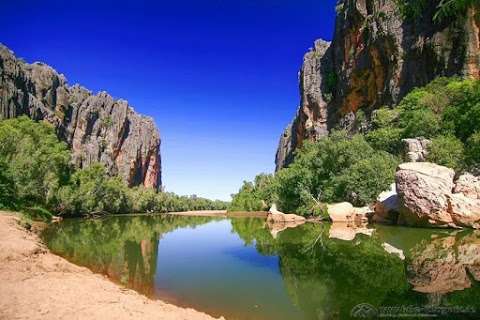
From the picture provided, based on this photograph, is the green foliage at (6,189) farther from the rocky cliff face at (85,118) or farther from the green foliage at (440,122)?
the rocky cliff face at (85,118)

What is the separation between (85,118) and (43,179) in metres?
77.1

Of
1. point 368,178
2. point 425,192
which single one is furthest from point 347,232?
point 368,178

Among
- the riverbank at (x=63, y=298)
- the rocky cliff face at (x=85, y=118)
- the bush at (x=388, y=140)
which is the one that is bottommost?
the riverbank at (x=63, y=298)

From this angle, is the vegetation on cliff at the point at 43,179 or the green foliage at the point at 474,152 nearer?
the green foliage at the point at 474,152

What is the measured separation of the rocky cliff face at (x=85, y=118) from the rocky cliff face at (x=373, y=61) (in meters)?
61.1

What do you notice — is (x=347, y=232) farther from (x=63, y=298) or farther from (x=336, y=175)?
(x=63, y=298)

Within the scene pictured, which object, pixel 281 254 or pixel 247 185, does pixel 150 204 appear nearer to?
pixel 247 185

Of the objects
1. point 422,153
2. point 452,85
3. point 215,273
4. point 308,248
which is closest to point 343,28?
point 452,85

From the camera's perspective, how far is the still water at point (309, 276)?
9.73m

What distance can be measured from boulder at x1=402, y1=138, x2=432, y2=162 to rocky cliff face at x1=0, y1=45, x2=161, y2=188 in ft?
236

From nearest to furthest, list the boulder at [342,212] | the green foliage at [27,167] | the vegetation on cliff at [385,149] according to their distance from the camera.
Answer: the vegetation on cliff at [385,149], the boulder at [342,212], the green foliage at [27,167]

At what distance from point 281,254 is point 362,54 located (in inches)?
2197

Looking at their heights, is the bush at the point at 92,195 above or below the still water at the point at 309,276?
above

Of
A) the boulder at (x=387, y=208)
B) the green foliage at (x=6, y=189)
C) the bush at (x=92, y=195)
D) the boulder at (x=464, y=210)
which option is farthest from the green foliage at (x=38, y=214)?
the boulder at (x=464, y=210)
